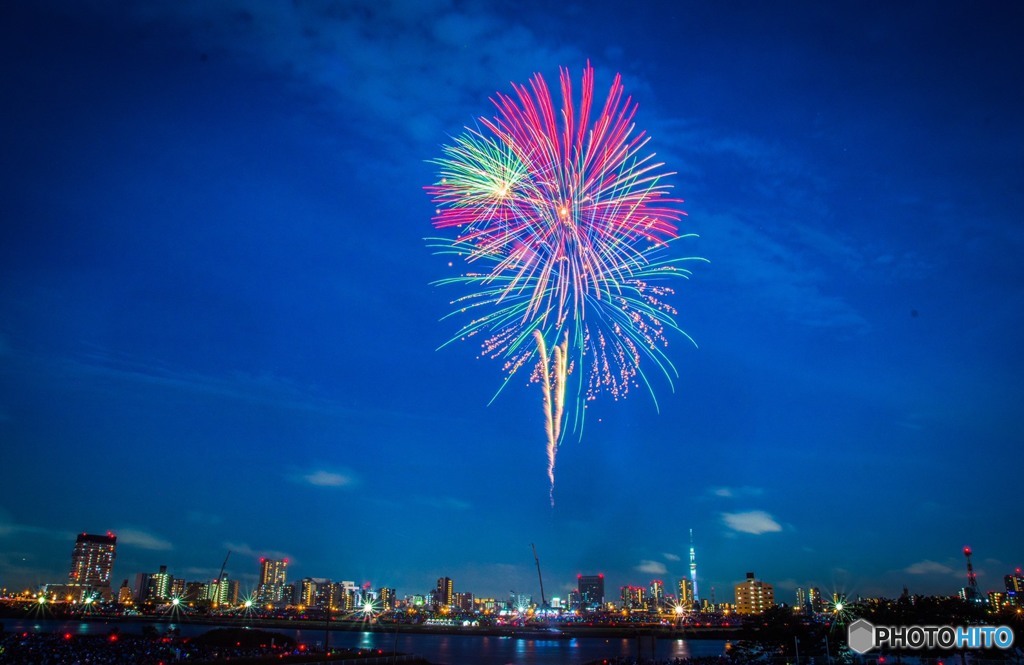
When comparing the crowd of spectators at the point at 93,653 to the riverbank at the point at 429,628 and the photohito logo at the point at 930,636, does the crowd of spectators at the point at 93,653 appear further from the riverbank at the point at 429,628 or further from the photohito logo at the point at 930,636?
the riverbank at the point at 429,628

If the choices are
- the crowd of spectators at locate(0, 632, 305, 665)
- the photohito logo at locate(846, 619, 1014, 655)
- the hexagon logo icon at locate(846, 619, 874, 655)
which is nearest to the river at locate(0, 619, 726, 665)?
the crowd of spectators at locate(0, 632, 305, 665)

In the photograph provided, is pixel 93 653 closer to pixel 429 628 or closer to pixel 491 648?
pixel 491 648

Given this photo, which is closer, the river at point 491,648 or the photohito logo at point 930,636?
the photohito logo at point 930,636

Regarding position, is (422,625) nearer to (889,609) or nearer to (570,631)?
(570,631)

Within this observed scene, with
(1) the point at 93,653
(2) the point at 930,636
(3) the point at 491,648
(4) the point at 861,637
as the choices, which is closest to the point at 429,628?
(3) the point at 491,648

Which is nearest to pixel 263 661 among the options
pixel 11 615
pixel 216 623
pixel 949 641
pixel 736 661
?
pixel 736 661

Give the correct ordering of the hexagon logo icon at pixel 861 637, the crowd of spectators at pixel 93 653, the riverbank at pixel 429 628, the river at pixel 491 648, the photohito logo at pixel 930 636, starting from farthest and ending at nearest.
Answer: the riverbank at pixel 429 628 → the river at pixel 491 648 → the crowd of spectators at pixel 93 653 → the hexagon logo icon at pixel 861 637 → the photohito logo at pixel 930 636

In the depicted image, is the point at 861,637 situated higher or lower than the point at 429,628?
higher

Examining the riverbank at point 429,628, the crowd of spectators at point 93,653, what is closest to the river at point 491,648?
the riverbank at point 429,628
